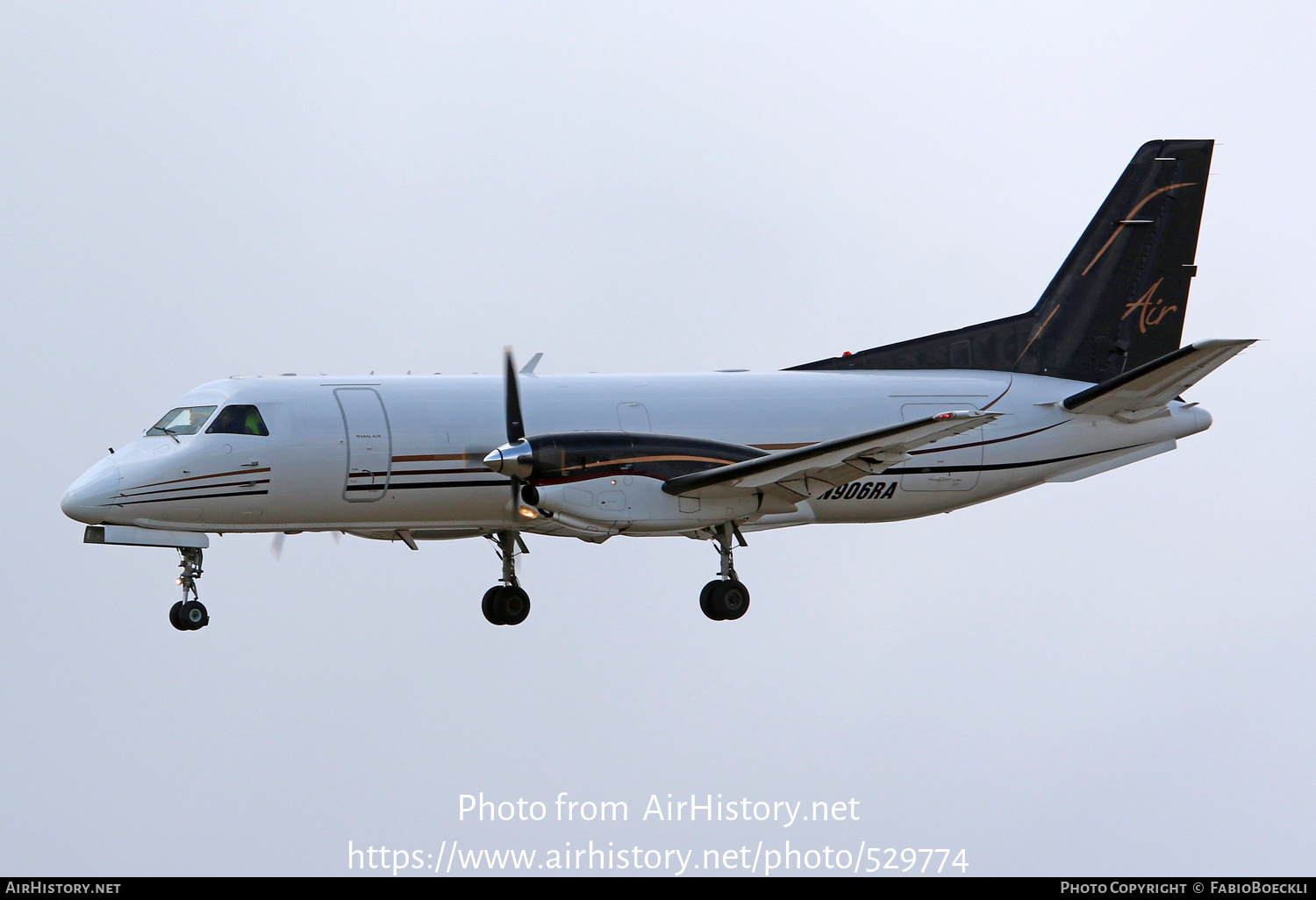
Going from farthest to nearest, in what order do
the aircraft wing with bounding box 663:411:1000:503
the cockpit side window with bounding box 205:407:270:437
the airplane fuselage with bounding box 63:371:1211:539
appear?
the cockpit side window with bounding box 205:407:270:437, the airplane fuselage with bounding box 63:371:1211:539, the aircraft wing with bounding box 663:411:1000:503

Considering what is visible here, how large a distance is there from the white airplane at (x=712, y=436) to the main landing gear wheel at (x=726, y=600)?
0.09 ft

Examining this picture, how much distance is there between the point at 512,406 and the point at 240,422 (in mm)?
3646

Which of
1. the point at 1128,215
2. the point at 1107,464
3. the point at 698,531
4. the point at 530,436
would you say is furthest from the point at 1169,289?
the point at 530,436

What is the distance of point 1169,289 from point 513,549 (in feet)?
36.2

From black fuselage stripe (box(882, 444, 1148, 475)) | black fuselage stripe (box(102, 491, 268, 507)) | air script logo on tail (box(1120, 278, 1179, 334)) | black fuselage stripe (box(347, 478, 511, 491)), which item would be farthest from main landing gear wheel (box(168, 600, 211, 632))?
air script logo on tail (box(1120, 278, 1179, 334))

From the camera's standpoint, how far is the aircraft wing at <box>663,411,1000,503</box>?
59.5 ft

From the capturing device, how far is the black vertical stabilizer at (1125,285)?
76.2ft

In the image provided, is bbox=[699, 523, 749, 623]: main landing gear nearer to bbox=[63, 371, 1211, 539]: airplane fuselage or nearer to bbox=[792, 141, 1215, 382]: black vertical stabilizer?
bbox=[63, 371, 1211, 539]: airplane fuselage

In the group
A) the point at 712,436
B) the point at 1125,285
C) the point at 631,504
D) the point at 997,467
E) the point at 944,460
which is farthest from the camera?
the point at 1125,285

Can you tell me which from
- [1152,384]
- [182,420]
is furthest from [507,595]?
[1152,384]

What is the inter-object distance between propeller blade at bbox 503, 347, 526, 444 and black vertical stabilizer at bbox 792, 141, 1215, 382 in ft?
25.4

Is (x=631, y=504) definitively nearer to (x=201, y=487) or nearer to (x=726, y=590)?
(x=726, y=590)

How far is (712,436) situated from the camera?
20641 millimetres

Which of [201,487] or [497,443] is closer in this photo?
[201,487]
